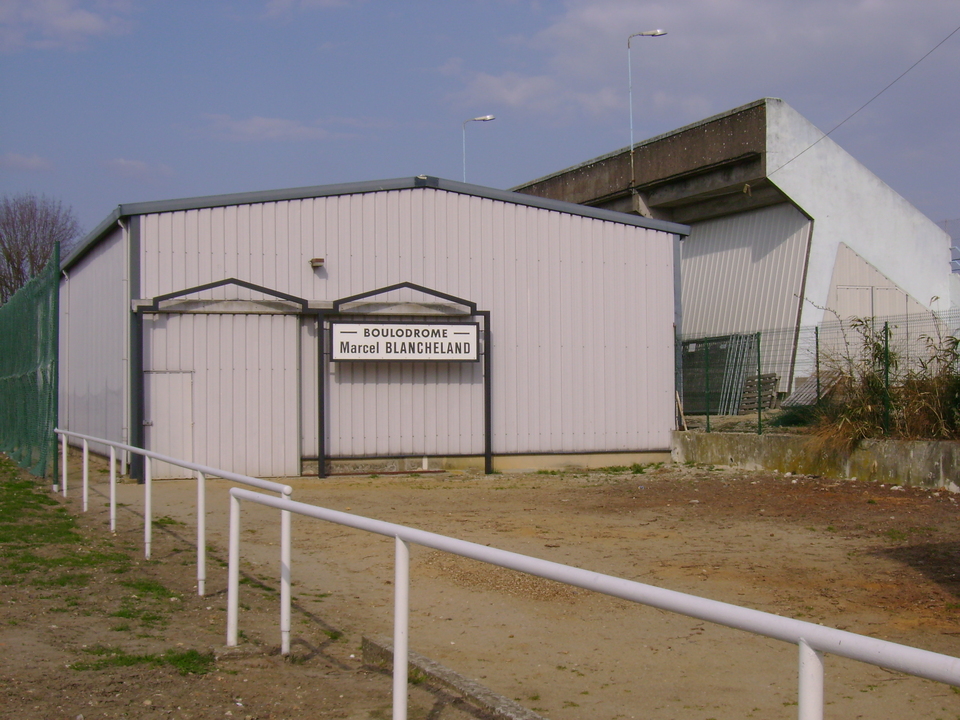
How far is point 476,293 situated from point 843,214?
34.0ft

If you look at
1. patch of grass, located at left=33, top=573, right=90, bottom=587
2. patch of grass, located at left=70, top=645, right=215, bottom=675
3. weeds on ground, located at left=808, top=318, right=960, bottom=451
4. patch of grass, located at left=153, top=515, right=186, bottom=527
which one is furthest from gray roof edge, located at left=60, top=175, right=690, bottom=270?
patch of grass, located at left=70, top=645, right=215, bottom=675

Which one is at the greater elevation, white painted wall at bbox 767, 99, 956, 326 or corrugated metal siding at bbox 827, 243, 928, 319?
white painted wall at bbox 767, 99, 956, 326

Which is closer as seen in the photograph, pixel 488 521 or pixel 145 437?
pixel 488 521

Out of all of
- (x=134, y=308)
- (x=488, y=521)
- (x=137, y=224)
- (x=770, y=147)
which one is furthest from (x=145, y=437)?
(x=770, y=147)

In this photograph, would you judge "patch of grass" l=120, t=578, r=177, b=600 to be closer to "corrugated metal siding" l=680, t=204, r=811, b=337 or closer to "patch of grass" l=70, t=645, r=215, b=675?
"patch of grass" l=70, t=645, r=215, b=675

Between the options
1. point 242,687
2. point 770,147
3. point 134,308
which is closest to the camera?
point 242,687

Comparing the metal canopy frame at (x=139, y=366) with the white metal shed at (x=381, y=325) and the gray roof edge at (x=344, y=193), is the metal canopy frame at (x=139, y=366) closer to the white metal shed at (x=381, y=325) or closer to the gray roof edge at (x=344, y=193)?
the white metal shed at (x=381, y=325)

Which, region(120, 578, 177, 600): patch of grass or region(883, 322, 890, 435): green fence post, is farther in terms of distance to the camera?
region(883, 322, 890, 435): green fence post

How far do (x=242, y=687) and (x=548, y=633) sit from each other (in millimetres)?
1841

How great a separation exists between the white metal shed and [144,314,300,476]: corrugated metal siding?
0.08ft

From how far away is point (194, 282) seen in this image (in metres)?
15.7

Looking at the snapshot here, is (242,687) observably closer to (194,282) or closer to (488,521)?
(488,521)

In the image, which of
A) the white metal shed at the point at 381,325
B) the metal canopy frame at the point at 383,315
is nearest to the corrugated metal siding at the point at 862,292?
the white metal shed at the point at 381,325

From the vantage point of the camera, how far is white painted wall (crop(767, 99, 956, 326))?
2164 cm
